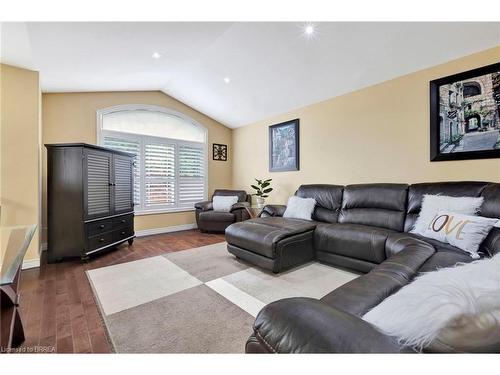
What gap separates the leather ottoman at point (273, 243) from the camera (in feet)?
8.11

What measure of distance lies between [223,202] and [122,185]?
1.90 meters

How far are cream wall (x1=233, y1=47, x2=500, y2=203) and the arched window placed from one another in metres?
1.99

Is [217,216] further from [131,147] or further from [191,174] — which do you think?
[131,147]

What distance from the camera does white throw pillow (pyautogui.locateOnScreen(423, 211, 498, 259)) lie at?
6.09 ft

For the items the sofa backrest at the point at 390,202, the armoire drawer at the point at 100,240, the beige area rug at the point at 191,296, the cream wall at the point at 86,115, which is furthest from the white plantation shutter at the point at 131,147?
the sofa backrest at the point at 390,202

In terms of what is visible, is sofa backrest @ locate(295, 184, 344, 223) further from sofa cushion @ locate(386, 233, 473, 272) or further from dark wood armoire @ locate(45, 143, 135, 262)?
dark wood armoire @ locate(45, 143, 135, 262)

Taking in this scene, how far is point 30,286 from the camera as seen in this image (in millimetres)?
2301

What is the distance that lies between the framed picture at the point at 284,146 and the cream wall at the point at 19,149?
374cm

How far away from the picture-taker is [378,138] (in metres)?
3.26

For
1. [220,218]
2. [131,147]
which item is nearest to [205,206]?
[220,218]

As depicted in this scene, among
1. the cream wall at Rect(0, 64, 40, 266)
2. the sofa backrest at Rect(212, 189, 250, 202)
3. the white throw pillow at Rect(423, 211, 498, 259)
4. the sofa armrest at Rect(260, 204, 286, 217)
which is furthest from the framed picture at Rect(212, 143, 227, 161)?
the white throw pillow at Rect(423, 211, 498, 259)

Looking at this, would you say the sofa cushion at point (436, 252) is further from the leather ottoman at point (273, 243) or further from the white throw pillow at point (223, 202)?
the white throw pillow at point (223, 202)
